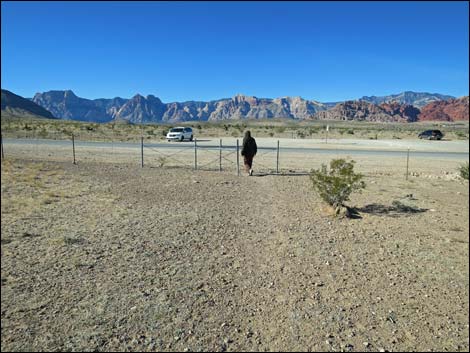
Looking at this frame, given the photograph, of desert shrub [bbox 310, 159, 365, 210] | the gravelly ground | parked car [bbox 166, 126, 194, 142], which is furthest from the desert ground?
parked car [bbox 166, 126, 194, 142]

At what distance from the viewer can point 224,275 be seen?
602 centimetres

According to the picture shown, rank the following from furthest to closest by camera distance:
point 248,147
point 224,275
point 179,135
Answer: point 179,135, point 248,147, point 224,275

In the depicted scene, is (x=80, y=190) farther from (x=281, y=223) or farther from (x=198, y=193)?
(x=281, y=223)

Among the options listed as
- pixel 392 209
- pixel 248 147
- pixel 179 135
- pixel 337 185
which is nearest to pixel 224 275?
pixel 337 185

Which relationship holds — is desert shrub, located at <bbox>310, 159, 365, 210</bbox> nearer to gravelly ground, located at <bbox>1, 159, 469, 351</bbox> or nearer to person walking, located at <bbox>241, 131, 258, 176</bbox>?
gravelly ground, located at <bbox>1, 159, 469, 351</bbox>

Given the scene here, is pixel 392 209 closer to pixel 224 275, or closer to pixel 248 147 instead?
pixel 224 275

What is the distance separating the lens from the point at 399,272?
6.02 meters

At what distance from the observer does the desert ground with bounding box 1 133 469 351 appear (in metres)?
4.10

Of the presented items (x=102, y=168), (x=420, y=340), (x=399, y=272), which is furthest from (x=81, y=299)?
(x=102, y=168)

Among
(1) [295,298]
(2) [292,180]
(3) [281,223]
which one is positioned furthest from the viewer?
(2) [292,180]

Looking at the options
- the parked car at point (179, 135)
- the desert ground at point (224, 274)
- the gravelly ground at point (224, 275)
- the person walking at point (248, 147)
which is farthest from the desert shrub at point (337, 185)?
the parked car at point (179, 135)

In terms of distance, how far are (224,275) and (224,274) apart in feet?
0.14

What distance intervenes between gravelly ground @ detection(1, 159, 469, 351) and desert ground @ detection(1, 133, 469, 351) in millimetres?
20

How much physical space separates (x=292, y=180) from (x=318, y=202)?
4266 millimetres
